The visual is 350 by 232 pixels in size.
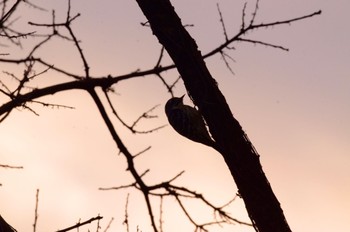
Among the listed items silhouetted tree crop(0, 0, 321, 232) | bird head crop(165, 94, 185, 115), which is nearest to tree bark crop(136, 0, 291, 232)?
silhouetted tree crop(0, 0, 321, 232)

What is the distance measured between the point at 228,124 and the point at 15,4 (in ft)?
7.42

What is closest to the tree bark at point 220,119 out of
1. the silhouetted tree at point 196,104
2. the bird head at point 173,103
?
the silhouetted tree at point 196,104

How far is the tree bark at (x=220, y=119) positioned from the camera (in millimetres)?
3285

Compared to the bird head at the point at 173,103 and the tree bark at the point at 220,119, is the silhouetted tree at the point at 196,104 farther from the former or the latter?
the bird head at the point at 173,103

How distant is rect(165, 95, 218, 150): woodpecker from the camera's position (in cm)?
468

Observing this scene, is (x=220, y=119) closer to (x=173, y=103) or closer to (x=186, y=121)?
(x=186, y=121)

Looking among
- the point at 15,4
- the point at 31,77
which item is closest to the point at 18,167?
the point at 31,77

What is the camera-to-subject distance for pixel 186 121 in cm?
549

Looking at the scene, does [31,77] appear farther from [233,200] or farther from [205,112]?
[233,200]

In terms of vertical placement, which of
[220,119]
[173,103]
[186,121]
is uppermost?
[173,103]

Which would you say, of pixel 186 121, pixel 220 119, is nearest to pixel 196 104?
pixel 220 119

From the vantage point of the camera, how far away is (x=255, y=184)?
10.8 ft

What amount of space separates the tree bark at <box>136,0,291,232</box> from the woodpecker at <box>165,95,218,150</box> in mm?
929

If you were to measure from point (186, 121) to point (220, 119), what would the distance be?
2097 millimetres
